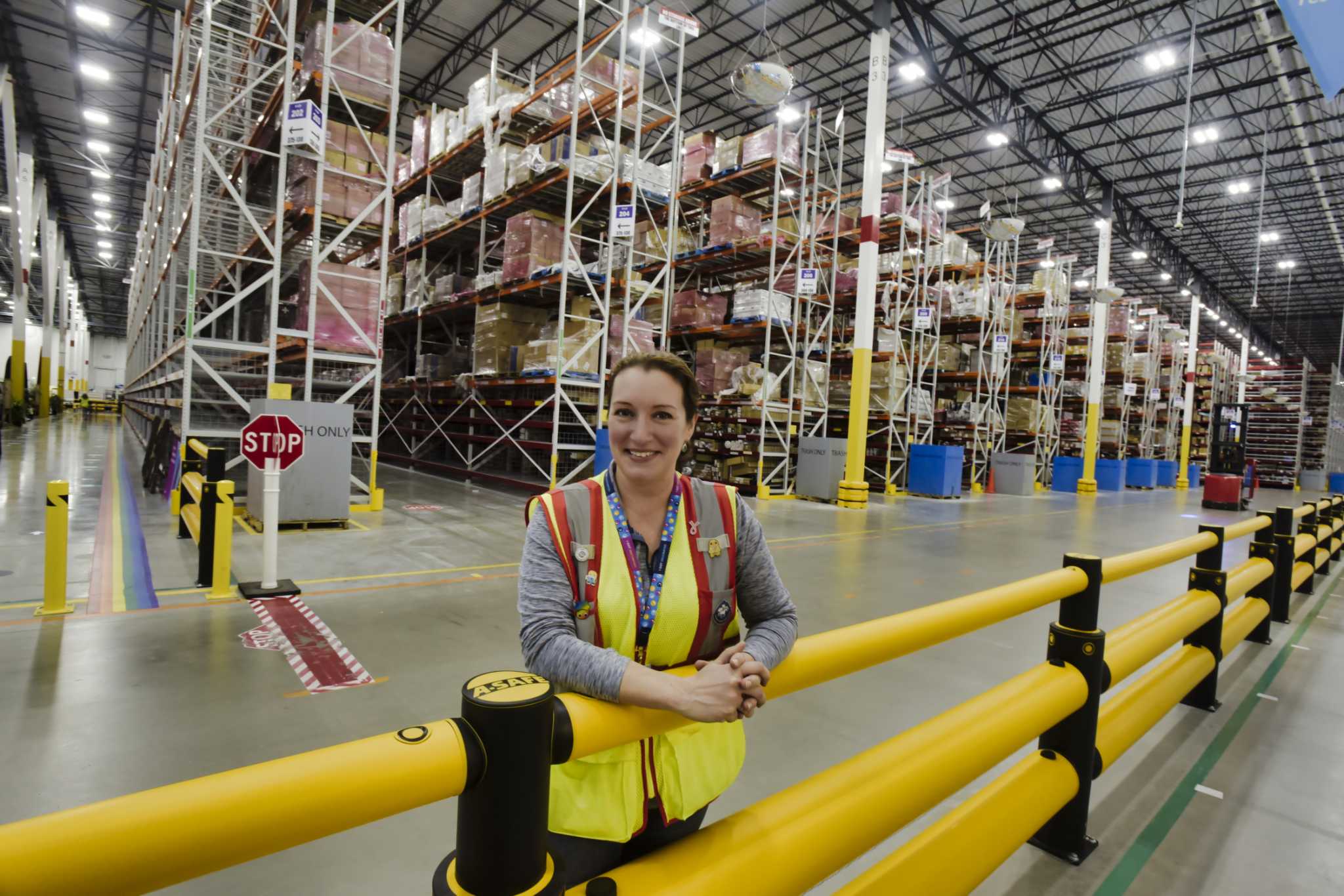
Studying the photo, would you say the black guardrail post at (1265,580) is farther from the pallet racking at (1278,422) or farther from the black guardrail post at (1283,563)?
the pallet racking at (1278,422)

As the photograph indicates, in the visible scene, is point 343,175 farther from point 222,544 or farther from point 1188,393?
point 1188,393

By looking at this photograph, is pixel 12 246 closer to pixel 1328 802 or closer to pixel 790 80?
pixel 790 80

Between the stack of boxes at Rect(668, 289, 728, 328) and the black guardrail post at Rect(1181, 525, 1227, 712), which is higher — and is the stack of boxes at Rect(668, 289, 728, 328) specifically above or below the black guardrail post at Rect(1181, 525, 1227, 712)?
above

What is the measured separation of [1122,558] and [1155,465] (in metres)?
24.0

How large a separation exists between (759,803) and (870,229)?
11118mm

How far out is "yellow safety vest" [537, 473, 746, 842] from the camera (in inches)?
47.5

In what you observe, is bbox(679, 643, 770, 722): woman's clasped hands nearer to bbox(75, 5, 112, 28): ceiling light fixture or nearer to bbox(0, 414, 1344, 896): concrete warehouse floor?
bbox(0, 414, 1344, 896): concrete warehouse floor

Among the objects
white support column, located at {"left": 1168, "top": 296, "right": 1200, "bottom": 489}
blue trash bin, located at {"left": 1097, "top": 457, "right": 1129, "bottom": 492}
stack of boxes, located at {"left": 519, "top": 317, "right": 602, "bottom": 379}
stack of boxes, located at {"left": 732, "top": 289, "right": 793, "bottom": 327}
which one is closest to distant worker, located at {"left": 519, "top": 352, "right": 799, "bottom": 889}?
stack of boxes, located at {"left": 519, "top": 317, "right": 602, "bottom": 379}

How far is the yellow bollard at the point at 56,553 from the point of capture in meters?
3.68

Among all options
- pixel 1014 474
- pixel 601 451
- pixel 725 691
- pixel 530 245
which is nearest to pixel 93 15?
pixel 530 245

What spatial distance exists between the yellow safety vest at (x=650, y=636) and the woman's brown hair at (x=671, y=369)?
19 cm

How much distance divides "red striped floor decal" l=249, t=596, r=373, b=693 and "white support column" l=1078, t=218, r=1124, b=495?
1882 cm

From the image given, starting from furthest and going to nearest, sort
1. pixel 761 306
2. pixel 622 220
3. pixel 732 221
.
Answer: pixel 732 221
pixel 761 306
pixel 622 220

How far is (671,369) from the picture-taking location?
1.41 metres
